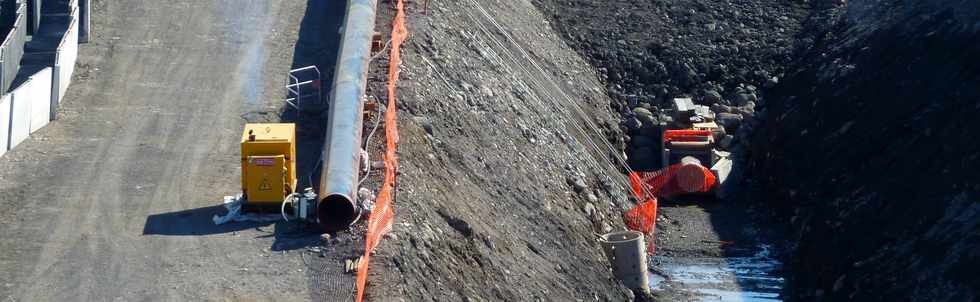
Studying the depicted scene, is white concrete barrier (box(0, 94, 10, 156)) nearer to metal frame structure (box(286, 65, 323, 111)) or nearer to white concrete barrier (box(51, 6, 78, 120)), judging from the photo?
white concrete barrier (box(51, 6, 78, 120))

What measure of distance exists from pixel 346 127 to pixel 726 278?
27.0 ft

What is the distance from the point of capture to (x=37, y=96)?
Answer: 20.2 meters

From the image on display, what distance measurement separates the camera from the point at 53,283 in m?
14.9

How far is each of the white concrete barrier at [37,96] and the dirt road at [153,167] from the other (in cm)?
19

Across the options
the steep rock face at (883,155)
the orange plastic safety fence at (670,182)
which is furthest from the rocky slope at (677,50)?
the orange plastic safety fence at (670,182)

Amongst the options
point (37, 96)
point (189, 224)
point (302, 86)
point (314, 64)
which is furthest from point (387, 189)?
point (314, 64)

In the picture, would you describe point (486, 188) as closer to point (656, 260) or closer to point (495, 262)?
point (495, 262)

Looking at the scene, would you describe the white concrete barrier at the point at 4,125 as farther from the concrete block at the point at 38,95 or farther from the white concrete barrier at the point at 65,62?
the white concrete barrier at the point at 65,62

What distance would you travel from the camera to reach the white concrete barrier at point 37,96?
65.1 feet

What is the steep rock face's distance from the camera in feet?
67.2

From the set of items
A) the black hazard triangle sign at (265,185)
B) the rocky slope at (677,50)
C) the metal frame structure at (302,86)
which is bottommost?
the rocky slope at (677,50)

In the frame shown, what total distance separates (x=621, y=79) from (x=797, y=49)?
15.3ft

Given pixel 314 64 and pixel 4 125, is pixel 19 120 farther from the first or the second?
pixel 314 64

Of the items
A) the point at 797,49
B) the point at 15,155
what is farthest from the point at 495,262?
the point at 797,49
